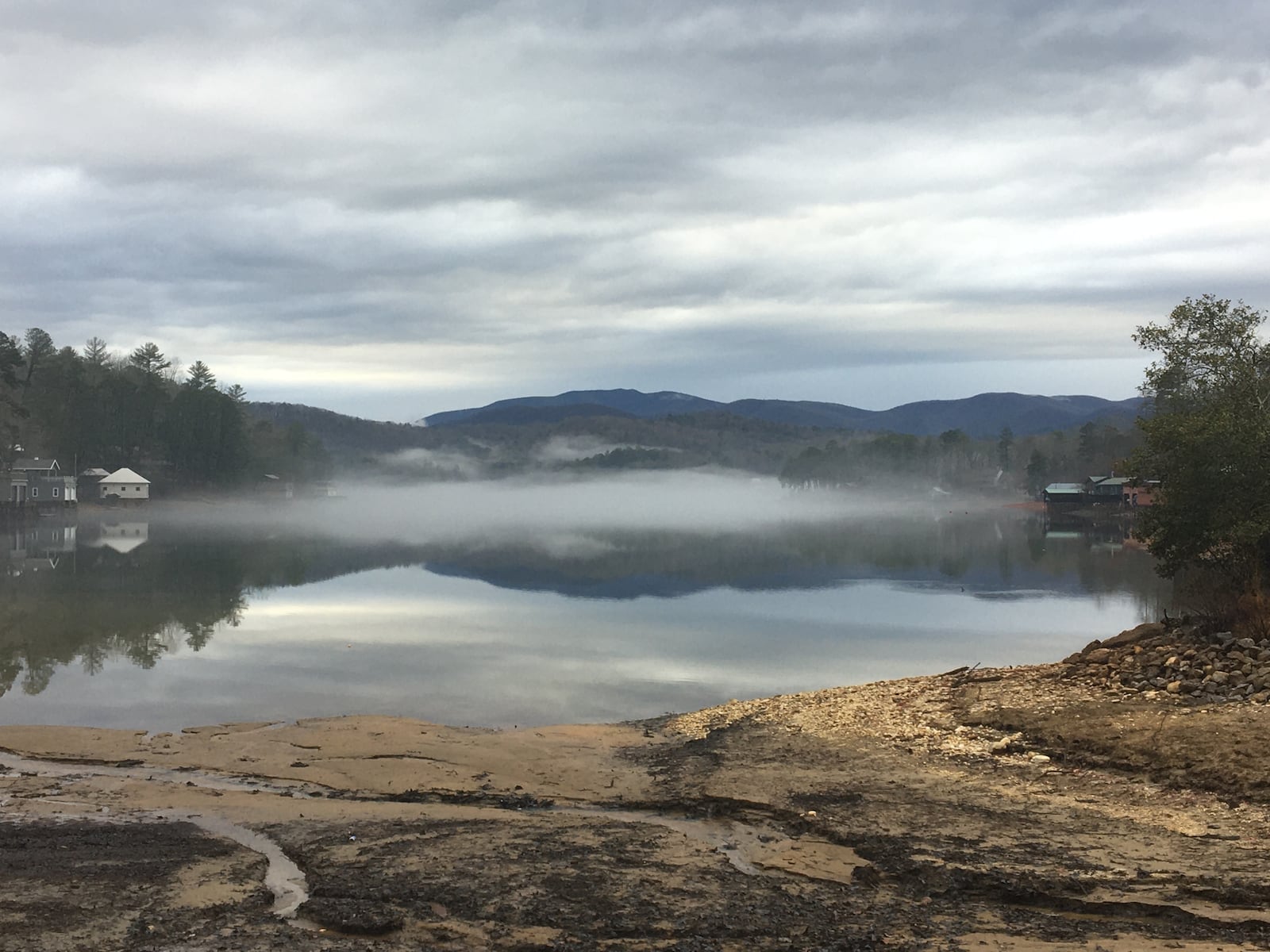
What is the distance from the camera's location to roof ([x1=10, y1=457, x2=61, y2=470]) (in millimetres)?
91375

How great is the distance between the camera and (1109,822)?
10.6 m

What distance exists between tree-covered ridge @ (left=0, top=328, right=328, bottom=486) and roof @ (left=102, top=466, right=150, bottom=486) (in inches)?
127

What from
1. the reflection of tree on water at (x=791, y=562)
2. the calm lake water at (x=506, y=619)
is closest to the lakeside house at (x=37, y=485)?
the calm lake water at (x=506, y=619)

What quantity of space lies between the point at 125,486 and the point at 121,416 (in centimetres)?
797

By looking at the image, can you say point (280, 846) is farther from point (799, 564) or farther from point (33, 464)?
point (33, 464)

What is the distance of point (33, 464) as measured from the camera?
92875 mm

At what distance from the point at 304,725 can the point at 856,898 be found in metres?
10.9

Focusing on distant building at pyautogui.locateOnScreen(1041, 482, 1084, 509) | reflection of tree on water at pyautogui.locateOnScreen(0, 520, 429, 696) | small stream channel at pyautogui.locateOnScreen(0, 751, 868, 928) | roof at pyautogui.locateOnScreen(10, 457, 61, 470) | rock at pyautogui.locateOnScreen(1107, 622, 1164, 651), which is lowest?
reflection of tree on water at pyautogui.locateOnScreen(0, 520, 429, 696)

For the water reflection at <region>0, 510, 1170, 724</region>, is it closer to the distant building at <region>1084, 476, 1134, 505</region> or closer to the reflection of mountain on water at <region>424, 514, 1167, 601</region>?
the reflection of mountain on water at <region>424, 514, 1167, 601</region>

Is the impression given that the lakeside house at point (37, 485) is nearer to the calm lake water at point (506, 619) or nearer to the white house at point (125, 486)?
the white house at point (125, 486)

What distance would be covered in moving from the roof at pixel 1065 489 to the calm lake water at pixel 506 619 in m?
43.9

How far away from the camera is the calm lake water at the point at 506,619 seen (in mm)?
20469

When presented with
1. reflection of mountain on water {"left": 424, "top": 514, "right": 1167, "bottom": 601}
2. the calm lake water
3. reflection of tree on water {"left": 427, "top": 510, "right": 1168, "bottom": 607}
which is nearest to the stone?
the calm lake water

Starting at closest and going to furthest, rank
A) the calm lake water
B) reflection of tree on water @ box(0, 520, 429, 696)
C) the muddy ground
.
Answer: the muddy ground, the calm lake water, reflection of tree on water @ box(0, 520, 429, 696)
